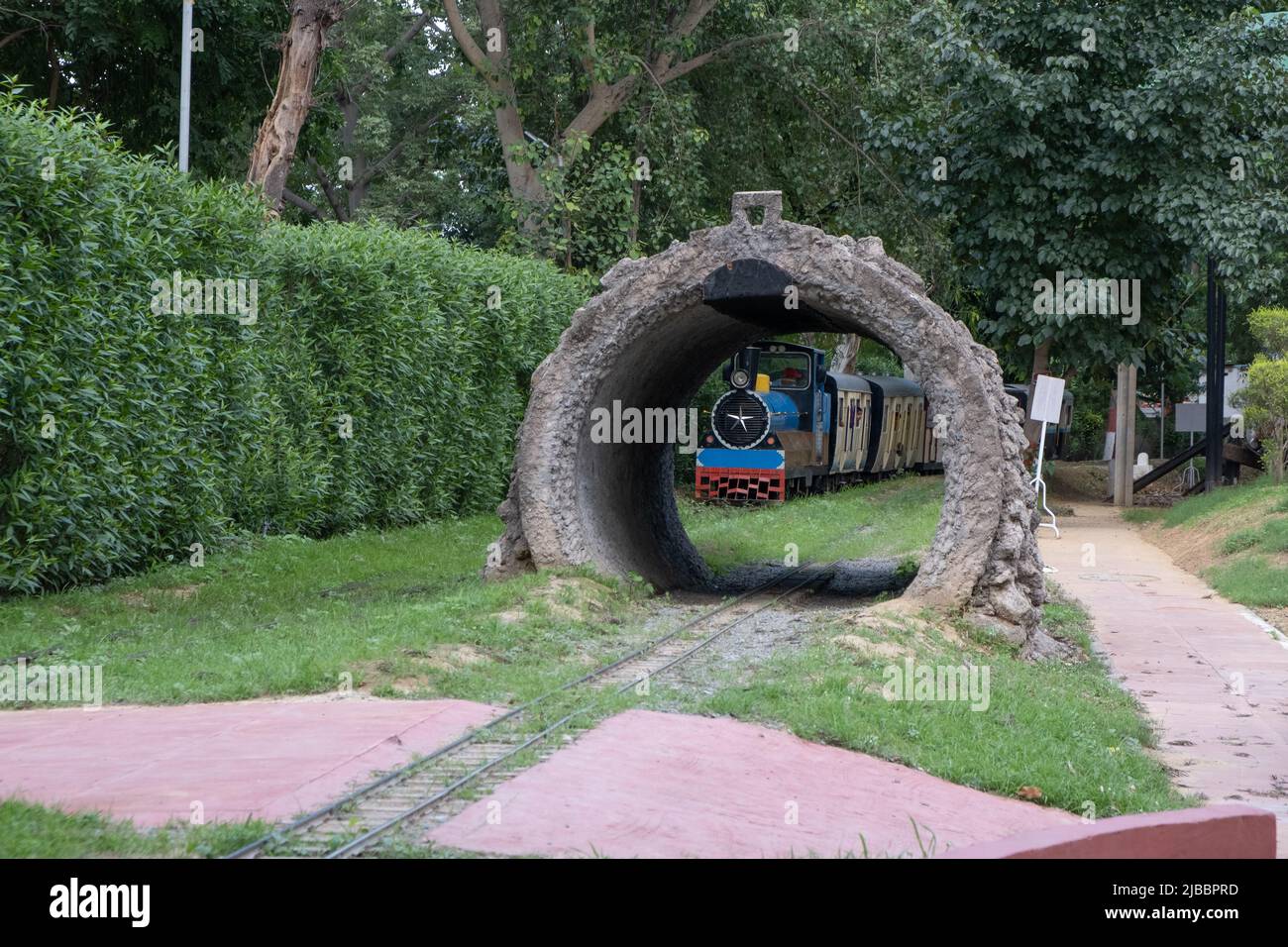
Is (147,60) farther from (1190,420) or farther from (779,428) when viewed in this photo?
(1190,420)

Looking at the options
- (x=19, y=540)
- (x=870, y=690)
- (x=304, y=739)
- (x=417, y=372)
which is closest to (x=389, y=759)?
(x=304, y=739)

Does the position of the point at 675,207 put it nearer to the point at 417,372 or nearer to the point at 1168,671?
the point at 417,372

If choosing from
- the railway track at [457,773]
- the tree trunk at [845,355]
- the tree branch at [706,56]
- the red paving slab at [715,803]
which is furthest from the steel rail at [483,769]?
the tree trunk at [845,355]

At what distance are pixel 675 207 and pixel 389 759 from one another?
22359 mm

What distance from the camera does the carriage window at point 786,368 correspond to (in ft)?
97.1

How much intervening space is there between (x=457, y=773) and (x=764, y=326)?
10.9 metres

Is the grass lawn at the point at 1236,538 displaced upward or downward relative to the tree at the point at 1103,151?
downward

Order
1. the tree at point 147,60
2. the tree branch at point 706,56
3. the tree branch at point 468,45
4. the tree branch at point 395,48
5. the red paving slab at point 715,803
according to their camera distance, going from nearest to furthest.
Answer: the red paving slab at point 715,803, the tree at point 147,60, the tree branch at point 468,45, the tree branch at point 706,56, the tree branch at point 395,48

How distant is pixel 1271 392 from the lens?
2841cm

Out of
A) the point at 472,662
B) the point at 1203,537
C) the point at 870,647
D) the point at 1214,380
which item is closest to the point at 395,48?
the point at 1214,380

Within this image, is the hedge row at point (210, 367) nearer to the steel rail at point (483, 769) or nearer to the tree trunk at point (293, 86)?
the tree trunk at point (293, 86)

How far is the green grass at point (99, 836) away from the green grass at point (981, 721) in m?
4.14

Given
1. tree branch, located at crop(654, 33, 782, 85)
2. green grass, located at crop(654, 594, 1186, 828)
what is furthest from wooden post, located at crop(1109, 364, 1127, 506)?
green grass, located at crop(654, 594, 1186, 828)

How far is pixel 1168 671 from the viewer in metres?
13.4
